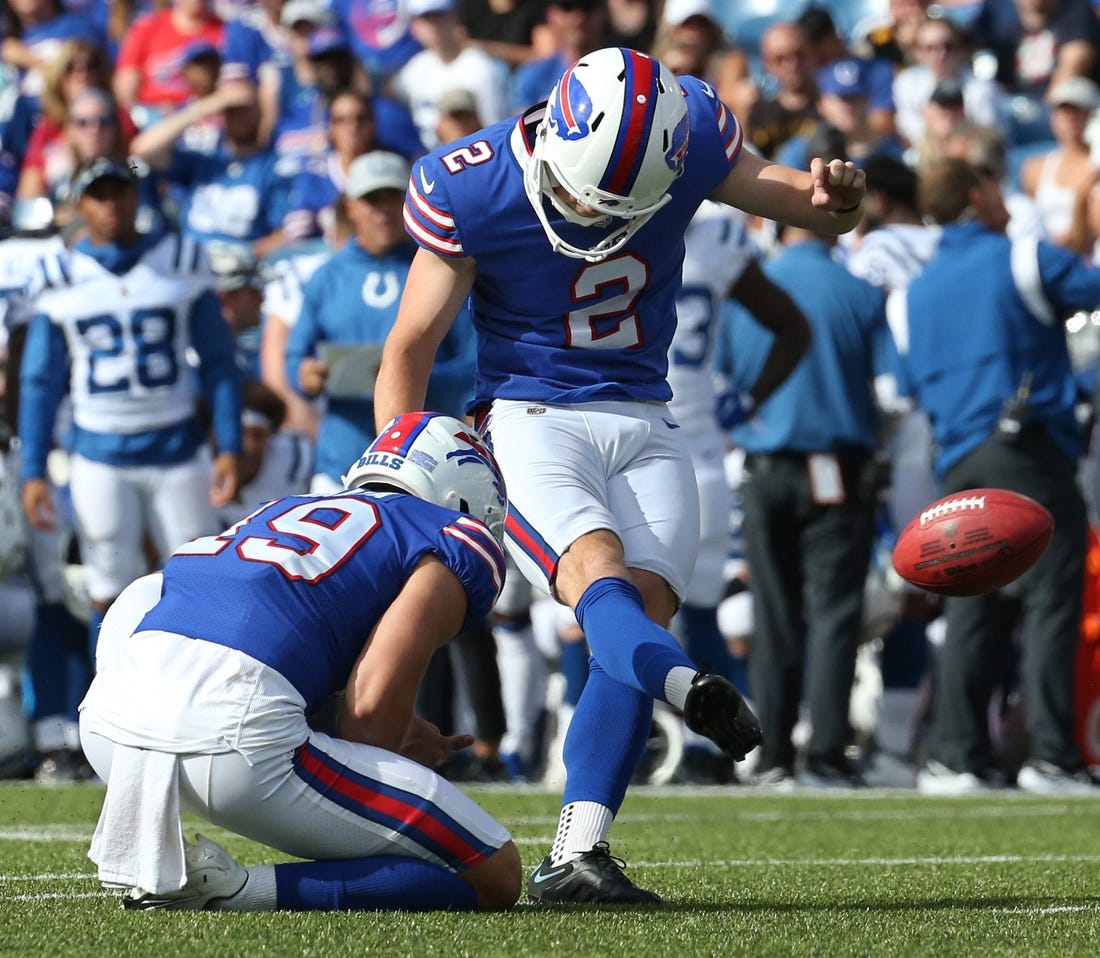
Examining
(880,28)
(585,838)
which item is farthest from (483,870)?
(880,28)

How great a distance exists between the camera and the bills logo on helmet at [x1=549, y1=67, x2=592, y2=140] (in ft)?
13.1

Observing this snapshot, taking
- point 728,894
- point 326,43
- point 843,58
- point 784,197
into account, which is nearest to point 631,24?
point 843,58

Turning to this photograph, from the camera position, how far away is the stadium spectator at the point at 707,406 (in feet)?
24.0

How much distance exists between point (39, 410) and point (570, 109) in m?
4.26

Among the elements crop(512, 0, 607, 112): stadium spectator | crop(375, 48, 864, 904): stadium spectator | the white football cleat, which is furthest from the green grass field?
crop(512, 0, 607, 112): stadium spectator

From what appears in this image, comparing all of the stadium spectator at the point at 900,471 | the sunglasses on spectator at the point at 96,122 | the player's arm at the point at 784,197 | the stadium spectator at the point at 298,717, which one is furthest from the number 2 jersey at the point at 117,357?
the stadium spectator at the point at 298,717

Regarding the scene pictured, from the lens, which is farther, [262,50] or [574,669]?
[262,50]

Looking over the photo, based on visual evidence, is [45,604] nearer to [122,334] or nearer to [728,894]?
[122,334]

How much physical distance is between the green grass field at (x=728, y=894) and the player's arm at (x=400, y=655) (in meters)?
0.33

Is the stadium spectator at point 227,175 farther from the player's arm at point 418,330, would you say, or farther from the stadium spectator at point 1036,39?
the player's arm at point 418,330

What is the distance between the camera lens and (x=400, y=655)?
3539 millimetres

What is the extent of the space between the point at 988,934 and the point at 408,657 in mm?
1086

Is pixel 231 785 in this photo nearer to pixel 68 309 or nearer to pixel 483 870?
pixel 483 870

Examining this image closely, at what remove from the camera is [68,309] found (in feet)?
25.6
